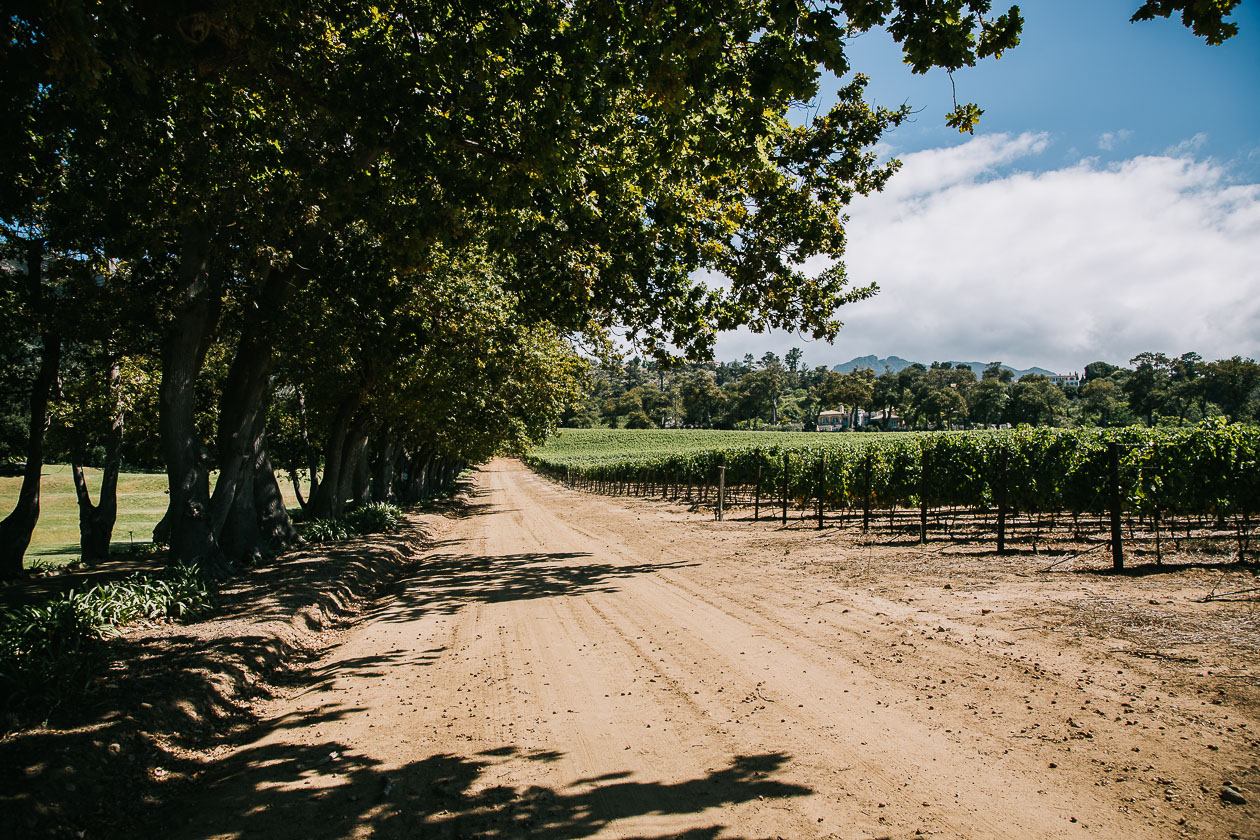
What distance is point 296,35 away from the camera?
6848 millimetres

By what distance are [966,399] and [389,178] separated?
443ft

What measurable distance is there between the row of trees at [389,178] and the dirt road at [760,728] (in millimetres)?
4652

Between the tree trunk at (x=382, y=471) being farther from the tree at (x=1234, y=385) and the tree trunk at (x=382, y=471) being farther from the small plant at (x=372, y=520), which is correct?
the tree at (x=1234, y=385)

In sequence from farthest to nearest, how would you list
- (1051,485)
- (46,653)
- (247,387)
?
1. (1051,485)
2. (247,387)
3. (46,653)

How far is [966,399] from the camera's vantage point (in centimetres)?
12425

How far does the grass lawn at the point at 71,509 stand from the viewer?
3095cm

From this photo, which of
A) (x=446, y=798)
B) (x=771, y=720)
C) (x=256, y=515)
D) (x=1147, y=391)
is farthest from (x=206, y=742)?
(x=1147, y=391)

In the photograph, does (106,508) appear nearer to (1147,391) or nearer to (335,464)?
(335,464)

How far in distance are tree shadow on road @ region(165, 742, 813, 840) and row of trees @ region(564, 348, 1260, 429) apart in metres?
24.9

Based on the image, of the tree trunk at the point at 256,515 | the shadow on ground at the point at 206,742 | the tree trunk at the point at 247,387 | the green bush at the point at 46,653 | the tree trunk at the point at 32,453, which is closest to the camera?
the shadow on ground at the point at 206,742

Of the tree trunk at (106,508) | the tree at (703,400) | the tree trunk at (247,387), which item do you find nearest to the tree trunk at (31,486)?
the tree trunk at (106,508)

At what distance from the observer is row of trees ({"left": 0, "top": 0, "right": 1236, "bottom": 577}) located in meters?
5.24

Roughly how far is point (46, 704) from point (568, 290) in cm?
747

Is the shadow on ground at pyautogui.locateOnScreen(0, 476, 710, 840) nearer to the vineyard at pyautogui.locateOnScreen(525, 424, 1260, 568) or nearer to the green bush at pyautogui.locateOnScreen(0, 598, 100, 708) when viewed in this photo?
the green bush at pyautogui.locateOnScreen(0, 598, 100, 708)
